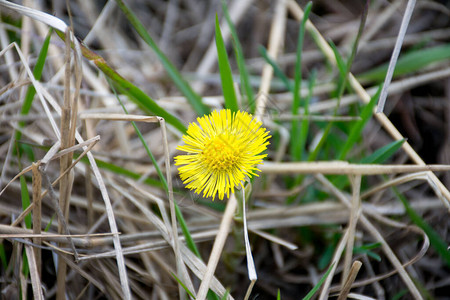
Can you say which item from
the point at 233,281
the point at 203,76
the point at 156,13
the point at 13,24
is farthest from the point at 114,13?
the point at 233,281

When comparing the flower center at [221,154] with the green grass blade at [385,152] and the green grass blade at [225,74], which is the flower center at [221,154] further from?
the green grass blade at [385,152]

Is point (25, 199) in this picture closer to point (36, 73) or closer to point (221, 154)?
point (36, 73)

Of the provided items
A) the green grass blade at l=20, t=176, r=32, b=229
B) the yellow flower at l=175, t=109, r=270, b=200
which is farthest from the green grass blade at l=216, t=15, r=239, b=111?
the green grass blade at l=20, t=176, r=32, b=229

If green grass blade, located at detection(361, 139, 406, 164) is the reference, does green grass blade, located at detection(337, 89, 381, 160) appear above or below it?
above

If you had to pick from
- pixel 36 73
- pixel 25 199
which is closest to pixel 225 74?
pixel 36 73

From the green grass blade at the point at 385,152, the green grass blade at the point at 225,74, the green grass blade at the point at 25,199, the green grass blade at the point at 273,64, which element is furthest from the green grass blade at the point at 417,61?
the green grass blade at the point at 25,199

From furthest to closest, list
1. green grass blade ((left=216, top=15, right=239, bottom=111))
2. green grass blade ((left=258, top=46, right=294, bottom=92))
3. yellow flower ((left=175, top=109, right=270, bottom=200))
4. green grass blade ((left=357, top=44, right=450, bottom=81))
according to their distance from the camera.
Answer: green grass blade ((left=357, top=44, right=450, bottom=81)) → green grass blade ((left=258, top=46, right=294, bottom=92)) → green grass blade ((left=216, top=15, right=239, bottom=111)) → yellow flower ((left=175, top=109, right=270, bottom=200))

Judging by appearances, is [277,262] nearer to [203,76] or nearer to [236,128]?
[236,128]

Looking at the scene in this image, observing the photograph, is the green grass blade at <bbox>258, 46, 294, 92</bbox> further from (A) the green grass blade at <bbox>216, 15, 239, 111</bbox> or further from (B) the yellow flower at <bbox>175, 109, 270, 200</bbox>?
(B) the yellow flower at <bbox>175, 109, 270, 200</bbox>
